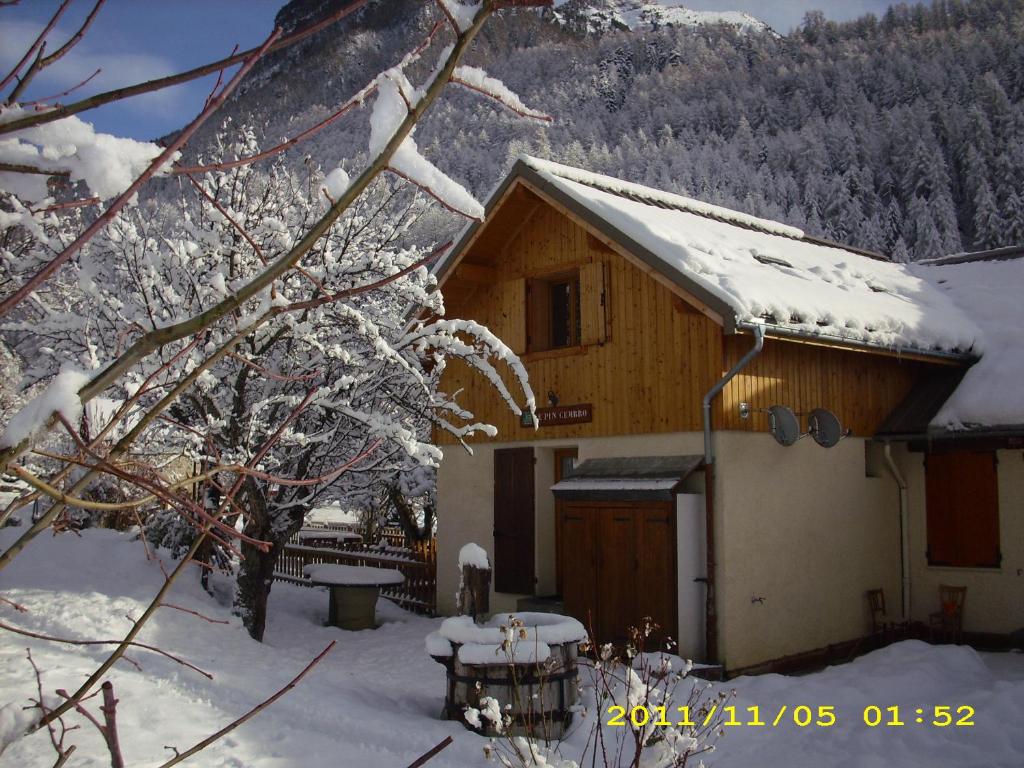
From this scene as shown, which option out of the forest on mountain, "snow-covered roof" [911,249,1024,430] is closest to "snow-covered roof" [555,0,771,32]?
the forest on mountain

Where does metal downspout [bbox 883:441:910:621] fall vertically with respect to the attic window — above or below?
below

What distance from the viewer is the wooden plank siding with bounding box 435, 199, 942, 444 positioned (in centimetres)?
1068

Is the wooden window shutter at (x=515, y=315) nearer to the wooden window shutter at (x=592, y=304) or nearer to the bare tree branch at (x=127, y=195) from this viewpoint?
the wooden window shutter at (x=592, y=304)

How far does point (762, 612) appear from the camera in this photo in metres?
10.5

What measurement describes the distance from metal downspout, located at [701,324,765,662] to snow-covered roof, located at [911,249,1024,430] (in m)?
3.67

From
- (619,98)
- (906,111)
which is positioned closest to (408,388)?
(906,111)

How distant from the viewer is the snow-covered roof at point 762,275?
10250mm

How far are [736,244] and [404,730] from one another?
926cm

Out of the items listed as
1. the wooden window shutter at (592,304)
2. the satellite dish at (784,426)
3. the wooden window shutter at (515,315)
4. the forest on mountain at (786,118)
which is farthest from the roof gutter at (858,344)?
the forest on mountain at (786,118)

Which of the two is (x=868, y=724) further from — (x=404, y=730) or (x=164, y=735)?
(x=164, y=735)

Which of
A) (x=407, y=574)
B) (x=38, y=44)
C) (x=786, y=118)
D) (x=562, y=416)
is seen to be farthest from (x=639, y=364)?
(x=786, y=118)

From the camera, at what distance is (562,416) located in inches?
485

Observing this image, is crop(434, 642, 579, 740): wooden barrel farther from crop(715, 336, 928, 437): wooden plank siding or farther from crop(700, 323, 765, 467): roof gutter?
crop(715, 336, 928, 437): wooden plank siding

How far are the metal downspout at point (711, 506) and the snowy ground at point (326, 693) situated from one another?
0.58m
